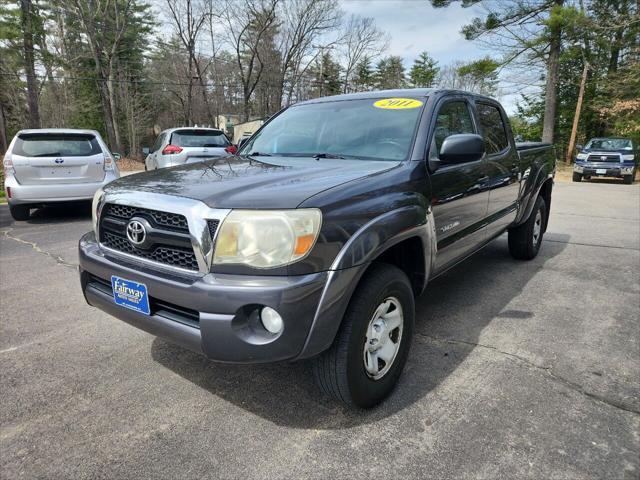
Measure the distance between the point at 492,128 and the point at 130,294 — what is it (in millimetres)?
3446

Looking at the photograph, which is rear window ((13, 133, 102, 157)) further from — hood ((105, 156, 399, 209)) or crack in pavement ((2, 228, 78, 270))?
hood ((105, 156, 399, 209))

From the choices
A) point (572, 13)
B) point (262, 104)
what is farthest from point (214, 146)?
point (262, 104)

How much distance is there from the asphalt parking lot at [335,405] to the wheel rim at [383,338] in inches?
9.1

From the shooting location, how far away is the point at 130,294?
2.17m

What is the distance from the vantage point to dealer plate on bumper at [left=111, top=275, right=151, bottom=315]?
2109mm

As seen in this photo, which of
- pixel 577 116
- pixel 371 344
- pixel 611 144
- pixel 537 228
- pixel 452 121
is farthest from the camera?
pixel 577 116

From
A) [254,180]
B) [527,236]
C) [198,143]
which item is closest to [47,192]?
[198,143]

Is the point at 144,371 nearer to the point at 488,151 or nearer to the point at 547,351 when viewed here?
the point at 547,351

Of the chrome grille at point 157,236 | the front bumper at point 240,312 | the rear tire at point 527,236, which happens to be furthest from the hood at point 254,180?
the rear tire at point 527,236

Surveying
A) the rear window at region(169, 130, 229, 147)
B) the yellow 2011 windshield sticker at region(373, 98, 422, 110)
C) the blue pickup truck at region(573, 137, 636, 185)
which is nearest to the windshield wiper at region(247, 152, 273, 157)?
the yellow 2011 windshield sticker at region(373, 98, 422, 110)

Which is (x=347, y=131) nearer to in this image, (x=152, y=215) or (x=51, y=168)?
(x=152, y=215)

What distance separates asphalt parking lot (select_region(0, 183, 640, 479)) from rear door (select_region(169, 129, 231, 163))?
6409mm

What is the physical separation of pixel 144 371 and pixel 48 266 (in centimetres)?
297

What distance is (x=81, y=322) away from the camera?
11.1 feet
